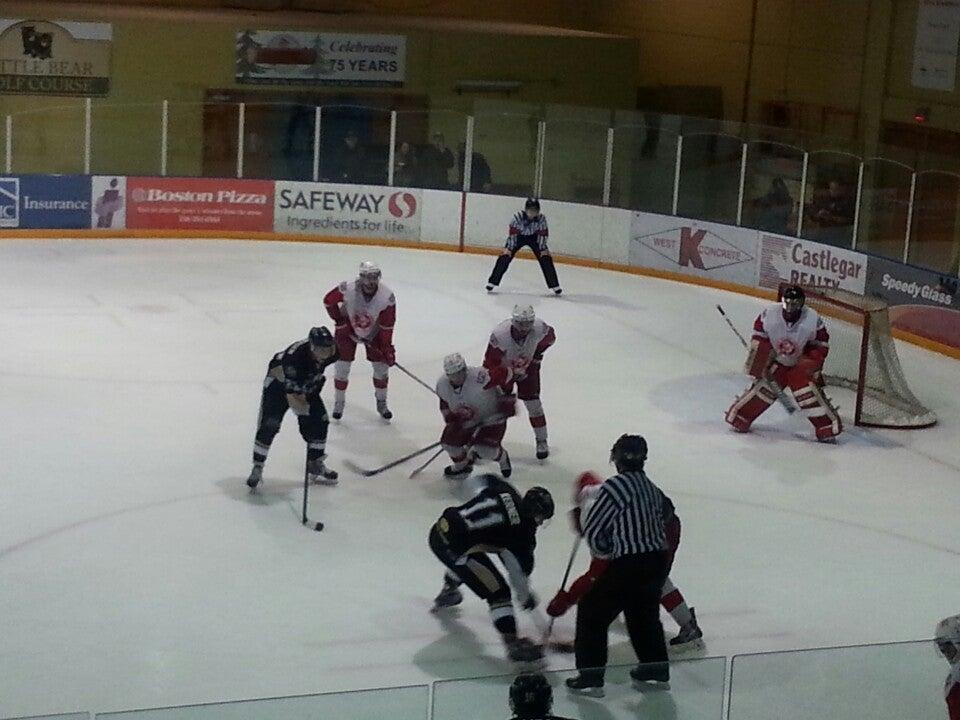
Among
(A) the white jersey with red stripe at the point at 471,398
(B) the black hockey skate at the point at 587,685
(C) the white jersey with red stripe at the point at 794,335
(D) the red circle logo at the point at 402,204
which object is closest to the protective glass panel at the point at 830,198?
(D) the red circle logo at the point at 402,204

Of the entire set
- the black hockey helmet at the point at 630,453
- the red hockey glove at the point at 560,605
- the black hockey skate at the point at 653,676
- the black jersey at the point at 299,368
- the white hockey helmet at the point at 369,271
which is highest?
the white hockey helmet at the point at 369,271

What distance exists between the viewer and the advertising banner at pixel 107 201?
17328 mm

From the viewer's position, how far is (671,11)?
78.1ft

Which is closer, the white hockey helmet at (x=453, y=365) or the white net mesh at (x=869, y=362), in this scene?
the white hockey helmet at (x=453, y=365)

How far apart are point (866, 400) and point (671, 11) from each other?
13.2 metres

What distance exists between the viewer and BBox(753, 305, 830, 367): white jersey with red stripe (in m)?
10.9

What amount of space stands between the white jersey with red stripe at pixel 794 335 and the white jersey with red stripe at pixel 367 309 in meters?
2.35

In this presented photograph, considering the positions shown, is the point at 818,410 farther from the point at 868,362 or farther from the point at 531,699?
the point at 531,699

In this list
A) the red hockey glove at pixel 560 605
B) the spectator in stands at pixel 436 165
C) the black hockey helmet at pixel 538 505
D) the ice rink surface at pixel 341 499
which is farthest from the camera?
the spectator in stands at pixel 436 165

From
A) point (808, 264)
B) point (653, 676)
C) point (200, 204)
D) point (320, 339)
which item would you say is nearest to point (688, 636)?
point (653, 676)

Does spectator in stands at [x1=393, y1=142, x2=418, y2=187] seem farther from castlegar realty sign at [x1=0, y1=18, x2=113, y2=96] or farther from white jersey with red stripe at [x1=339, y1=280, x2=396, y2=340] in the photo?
white jersey with red stripe at [x1=339, y1=280, x2=396, y2=340]

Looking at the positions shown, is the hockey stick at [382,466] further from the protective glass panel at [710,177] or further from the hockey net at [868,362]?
the protective glass panel at [710,177]

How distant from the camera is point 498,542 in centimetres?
695

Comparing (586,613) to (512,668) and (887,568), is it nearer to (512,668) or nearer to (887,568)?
(512,668)
